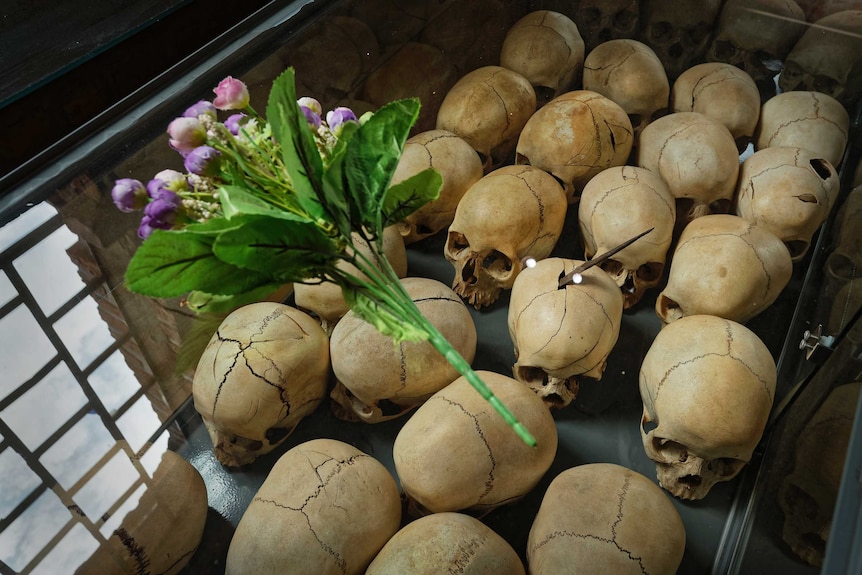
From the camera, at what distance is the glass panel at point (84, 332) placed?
1.28m

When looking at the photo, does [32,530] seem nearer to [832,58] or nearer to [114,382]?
[114,382]

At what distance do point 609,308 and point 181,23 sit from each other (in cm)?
124

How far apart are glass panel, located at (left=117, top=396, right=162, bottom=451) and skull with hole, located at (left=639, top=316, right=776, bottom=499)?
1.00m

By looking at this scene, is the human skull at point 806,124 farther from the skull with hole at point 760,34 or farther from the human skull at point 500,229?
the human skull at point 500,229

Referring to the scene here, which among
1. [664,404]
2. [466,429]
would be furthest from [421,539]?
[664,404]

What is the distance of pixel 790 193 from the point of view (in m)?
1.76

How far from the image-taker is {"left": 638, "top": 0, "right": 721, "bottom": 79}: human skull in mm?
2182

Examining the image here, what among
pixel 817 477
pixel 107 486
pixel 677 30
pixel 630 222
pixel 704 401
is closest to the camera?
pixel 817 477

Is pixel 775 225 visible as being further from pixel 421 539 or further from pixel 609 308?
pixel 421 539

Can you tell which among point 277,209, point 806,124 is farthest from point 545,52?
point 277,209

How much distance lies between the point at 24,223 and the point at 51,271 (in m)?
0.11

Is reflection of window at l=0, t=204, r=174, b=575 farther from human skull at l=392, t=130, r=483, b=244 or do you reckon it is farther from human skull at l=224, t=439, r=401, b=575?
human skull at l=392, t=130, r=483, b=244

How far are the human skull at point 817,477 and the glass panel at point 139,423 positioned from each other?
108 cm

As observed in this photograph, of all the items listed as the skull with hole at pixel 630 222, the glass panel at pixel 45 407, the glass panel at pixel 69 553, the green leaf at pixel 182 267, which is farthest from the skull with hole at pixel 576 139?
the glass panel at pixel 69 553
